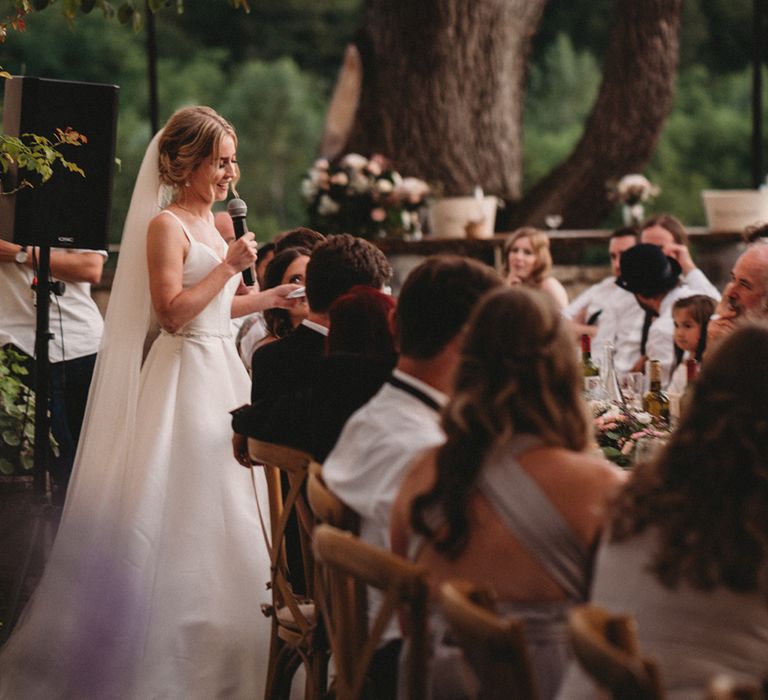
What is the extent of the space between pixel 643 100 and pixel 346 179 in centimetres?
265

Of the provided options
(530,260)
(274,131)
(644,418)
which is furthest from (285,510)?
(274,131)

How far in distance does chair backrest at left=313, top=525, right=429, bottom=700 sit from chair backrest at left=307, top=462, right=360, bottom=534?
0.12 m

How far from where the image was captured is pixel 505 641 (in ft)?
5.23

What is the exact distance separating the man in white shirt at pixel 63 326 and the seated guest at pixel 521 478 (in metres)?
3.00

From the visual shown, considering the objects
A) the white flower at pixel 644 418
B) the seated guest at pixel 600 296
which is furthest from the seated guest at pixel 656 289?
the white flower at pixel 644 418

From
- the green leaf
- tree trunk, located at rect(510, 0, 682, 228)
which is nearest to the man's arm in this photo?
the green leaf

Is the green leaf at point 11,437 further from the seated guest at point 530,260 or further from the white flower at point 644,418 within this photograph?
the seated guest at point 530,260

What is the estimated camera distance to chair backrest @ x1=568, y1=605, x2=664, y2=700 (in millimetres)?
1426

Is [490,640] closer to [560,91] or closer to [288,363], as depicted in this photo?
[288,363]

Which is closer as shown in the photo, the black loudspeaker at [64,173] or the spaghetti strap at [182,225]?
the spaghetti strap at [182,225]

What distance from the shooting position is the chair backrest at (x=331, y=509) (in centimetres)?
236

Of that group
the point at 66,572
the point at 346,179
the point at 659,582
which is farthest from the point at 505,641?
the point at 346,179

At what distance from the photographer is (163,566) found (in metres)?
3.62

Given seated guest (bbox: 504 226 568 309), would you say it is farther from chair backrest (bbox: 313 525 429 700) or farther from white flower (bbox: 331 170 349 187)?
chair backrest (bbox: 313 525 429 700)
